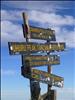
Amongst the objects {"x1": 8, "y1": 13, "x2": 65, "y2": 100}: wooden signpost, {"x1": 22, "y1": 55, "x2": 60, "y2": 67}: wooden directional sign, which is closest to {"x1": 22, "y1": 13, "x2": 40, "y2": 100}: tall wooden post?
{"x1": 8, "y1": 13, "x2": 65, "y2": 100}: wooden signpost

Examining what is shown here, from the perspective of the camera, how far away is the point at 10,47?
16.7 m

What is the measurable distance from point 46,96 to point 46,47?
162 cm

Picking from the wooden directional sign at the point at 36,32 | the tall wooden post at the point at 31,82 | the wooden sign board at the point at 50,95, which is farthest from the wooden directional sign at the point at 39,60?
the wooden sign board at the point at 50,95

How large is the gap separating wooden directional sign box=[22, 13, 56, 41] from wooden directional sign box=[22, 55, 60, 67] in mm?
646

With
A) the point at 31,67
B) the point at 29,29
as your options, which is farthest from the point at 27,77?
the point at 29,29

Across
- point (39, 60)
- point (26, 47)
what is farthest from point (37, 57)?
point (26, 47)

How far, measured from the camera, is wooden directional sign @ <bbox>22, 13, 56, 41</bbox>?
57.1 feet

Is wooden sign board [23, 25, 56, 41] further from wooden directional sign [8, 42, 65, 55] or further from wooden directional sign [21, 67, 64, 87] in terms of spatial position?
wooden directional sign [21, 67, 64, 87]

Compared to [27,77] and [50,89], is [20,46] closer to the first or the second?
[27,77]

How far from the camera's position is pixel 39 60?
17719 millimetres

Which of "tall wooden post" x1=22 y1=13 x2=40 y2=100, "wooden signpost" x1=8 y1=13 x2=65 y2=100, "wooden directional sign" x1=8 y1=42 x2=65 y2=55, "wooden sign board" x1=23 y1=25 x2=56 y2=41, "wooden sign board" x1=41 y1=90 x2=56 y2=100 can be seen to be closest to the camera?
"wooden directional sign" x1=8 y1=42 x2=65 y2=55

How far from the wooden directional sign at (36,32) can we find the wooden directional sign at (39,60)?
646 mm

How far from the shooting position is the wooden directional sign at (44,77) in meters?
17.2

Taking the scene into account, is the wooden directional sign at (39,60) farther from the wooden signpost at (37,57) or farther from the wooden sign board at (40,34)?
the wooden sign board at (40,34)
